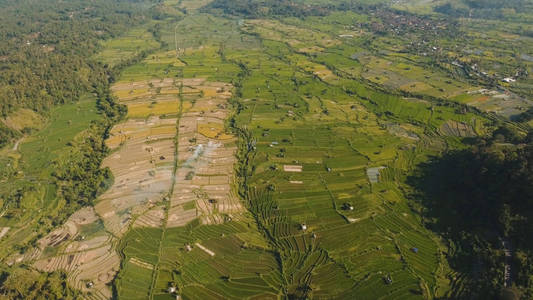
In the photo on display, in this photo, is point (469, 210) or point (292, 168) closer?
point (469, 210)

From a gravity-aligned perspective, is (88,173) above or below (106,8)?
below

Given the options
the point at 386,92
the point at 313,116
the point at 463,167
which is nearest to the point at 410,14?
the point at 386,92

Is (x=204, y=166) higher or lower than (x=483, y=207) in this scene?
lower

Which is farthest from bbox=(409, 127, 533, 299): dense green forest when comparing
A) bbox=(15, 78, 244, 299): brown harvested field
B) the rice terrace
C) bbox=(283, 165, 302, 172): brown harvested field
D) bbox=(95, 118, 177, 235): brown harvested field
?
bbox=(95, 118, 177, 235): brown harvested field

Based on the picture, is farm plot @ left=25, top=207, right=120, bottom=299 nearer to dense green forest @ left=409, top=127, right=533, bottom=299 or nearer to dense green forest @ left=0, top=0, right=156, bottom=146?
dense green forest @ left=0, top=0, right=156, bottom=146

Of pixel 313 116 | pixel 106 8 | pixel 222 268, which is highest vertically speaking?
pixel 106 8

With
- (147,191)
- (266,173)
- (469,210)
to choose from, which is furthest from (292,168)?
(469,210)

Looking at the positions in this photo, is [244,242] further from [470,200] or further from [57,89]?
[57,89]

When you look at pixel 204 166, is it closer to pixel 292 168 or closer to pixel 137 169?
pixel 137 169
